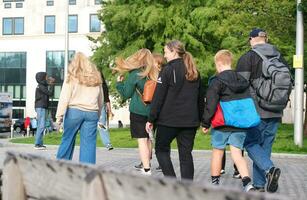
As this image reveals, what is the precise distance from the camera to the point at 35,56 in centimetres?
6781

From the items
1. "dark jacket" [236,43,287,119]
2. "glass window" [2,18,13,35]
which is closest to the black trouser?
"dark jacket" [236,43,287,119]

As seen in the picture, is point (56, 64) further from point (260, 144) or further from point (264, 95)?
point (264, 95)

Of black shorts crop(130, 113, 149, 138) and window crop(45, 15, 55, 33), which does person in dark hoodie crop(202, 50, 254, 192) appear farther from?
window crop(45, 15, 55, 33)

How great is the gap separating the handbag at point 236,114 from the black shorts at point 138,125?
1.92m

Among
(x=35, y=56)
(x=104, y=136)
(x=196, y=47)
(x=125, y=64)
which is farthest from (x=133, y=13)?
(x=35, y=56)

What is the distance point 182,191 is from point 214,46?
102ft

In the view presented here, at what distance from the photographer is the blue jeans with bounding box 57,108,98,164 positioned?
8008 millimetres

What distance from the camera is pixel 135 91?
8930 mm

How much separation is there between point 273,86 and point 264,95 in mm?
156

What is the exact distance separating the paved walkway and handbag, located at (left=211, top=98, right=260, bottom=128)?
2.65ft

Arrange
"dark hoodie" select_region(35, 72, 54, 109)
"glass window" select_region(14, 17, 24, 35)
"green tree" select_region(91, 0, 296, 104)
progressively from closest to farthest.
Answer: "dark hoodie" select_region(35, 72, 54, 109), "green tree" select_region(91, 0, 296, 104), "glass window" select_region(14, 17, 24, 35)

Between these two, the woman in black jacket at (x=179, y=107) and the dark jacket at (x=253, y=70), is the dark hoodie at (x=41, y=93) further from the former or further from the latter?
the dark jacket at (x=253, y=70)

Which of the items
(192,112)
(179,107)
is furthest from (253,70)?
(179,107)

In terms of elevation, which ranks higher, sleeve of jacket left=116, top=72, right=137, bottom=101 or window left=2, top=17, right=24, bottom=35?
window left=2, top=17, right=24, bottom=35
